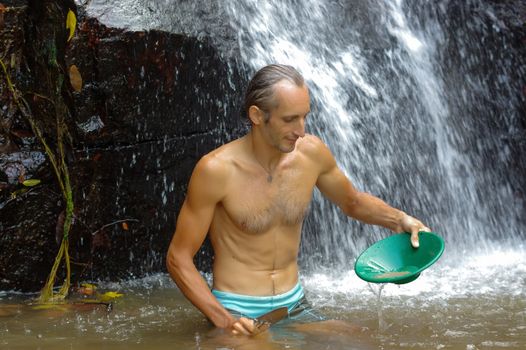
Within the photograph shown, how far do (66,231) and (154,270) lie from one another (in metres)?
0.83

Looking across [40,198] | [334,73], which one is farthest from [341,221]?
[40,198]

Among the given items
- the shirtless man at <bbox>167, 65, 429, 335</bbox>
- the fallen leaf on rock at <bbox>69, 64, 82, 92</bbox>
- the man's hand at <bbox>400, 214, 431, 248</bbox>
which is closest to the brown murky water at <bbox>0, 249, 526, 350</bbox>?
the shirtless man at <bbox>167, 65, 429, 335</bbox>

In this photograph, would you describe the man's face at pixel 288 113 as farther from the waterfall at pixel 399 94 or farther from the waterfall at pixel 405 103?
the waterfall at pixel 405 103

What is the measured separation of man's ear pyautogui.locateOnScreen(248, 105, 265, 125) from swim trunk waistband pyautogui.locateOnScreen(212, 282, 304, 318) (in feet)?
2.79

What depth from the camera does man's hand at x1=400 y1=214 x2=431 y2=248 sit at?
4801 mm

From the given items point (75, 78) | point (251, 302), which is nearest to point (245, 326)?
point (251, 302)

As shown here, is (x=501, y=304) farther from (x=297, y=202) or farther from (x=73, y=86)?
(x=73, y=86)

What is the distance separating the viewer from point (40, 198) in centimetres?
679

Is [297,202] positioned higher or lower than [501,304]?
higher

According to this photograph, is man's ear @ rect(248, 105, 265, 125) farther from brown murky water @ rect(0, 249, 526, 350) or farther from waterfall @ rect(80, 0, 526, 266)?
waterfall @ rect(80, 0, 526, 266)

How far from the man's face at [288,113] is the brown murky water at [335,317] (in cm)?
94

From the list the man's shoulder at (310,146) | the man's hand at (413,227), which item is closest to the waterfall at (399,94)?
the man's shoulder at (310,146)

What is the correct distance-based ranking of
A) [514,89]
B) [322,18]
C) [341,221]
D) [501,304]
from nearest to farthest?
[501,304]
[341,221]
[322,18]
[514,89]

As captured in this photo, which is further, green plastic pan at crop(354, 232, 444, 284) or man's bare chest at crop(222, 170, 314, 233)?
man's bare chest at crop(222, 170, 314, 233)
